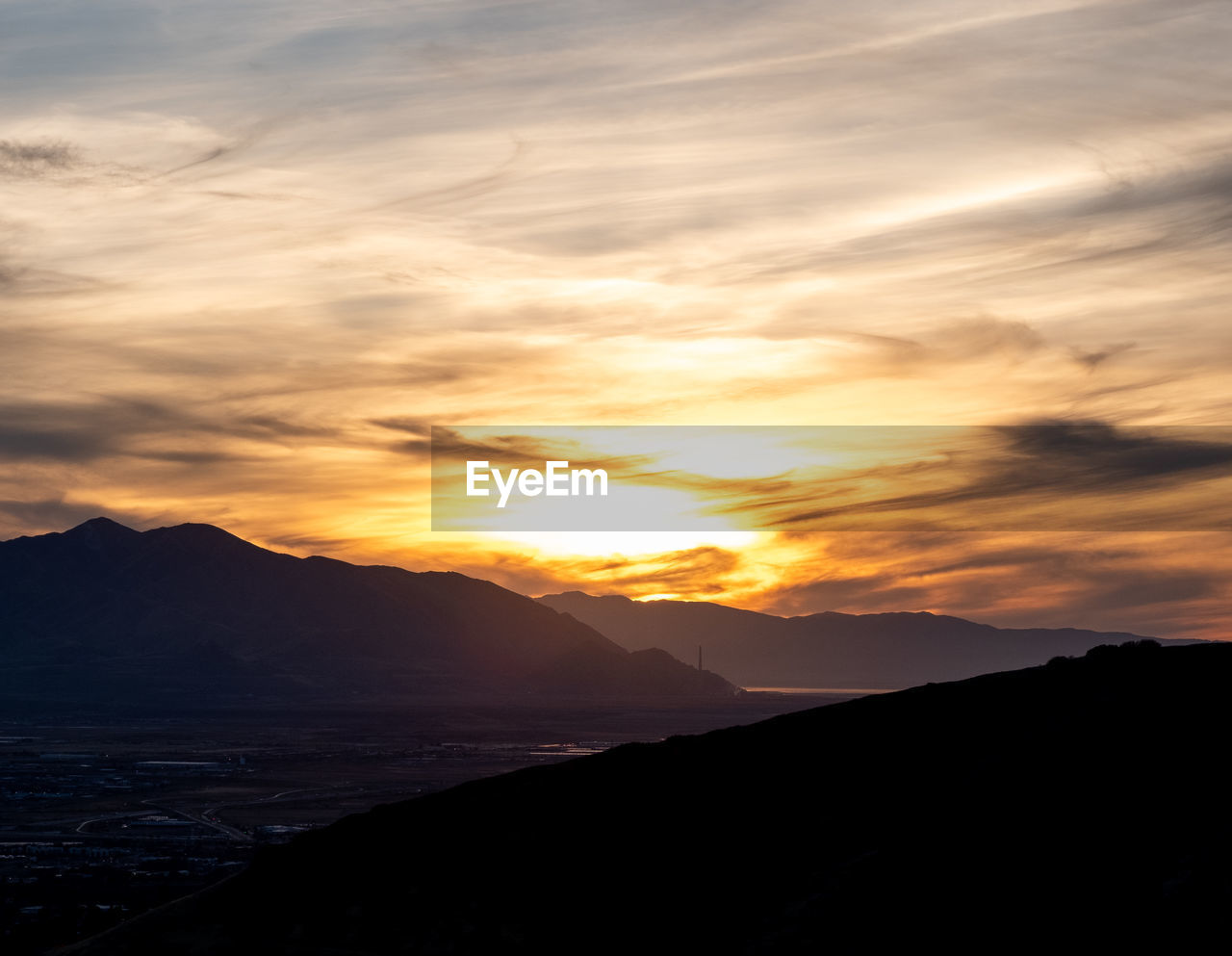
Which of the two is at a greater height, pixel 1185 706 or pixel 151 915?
pixel 1185 706

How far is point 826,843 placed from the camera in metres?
55.9

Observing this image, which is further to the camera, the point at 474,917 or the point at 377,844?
the point at 377,844

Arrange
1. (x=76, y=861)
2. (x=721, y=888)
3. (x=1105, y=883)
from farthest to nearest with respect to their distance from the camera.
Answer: (x=76, y=861), (x=721, y=888), (x=1105, y=883)

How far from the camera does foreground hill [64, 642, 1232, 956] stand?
47500mm

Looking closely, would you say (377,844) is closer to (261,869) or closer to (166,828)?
(261,869)

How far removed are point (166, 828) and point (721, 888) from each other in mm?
132080

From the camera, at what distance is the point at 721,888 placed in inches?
2167

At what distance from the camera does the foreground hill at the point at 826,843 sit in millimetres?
47500

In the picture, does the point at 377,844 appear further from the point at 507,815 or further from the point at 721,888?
the point at 721,888

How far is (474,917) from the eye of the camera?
56.9 metres

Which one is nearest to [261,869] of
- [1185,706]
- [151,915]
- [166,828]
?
[151,915]

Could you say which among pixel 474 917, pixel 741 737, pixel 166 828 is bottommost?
pixel 166 828

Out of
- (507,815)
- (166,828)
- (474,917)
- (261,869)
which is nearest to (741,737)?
(507,815)

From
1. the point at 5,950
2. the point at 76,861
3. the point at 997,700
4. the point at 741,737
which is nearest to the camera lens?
the point at 997,700
